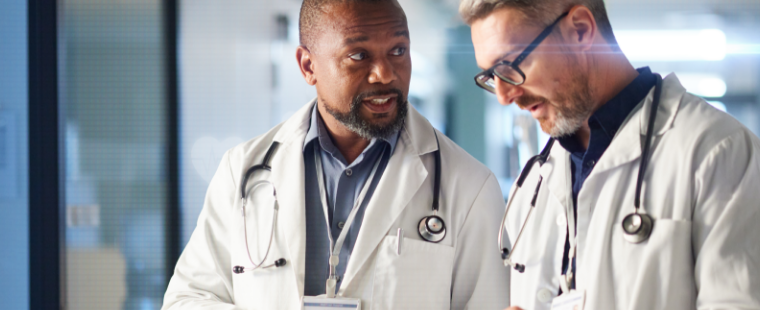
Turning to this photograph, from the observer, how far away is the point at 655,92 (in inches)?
35.9

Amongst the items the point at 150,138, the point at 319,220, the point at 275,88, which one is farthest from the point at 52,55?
the point at 319,220

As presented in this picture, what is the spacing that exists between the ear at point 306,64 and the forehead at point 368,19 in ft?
0.52

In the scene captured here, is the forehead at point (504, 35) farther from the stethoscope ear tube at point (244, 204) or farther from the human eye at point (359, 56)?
the stethoscope ear tube at point (244, 204)

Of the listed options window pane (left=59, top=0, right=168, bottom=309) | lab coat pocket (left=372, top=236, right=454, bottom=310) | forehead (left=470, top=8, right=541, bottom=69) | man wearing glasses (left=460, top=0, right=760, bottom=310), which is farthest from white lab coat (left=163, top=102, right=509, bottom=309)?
window pane (left=59, top=0, right=168, bottom=309)

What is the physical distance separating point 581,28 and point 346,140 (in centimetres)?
64

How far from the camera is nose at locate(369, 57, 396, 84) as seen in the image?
4.12 feet

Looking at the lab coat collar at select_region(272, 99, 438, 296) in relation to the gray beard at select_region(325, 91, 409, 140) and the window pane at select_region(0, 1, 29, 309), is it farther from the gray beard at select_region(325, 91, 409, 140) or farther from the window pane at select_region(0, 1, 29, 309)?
the window pane at select_region(0, 1, 29, 309)

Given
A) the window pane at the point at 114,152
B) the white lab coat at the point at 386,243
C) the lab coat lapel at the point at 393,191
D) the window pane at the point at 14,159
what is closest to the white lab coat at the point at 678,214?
the white lab coat at the point at 386,243

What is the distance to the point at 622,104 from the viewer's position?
0.95 m

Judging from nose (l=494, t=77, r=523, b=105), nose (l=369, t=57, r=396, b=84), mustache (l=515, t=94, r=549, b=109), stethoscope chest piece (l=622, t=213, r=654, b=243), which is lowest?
stethoscope chest piece (l=622, t=213, r=654, b=243)

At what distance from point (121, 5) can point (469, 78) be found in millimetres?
1223

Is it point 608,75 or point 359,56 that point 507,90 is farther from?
point 359,56

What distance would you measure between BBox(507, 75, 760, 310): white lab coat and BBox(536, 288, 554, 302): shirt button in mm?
89

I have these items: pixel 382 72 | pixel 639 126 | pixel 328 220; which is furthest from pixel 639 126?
pixel 328 220
